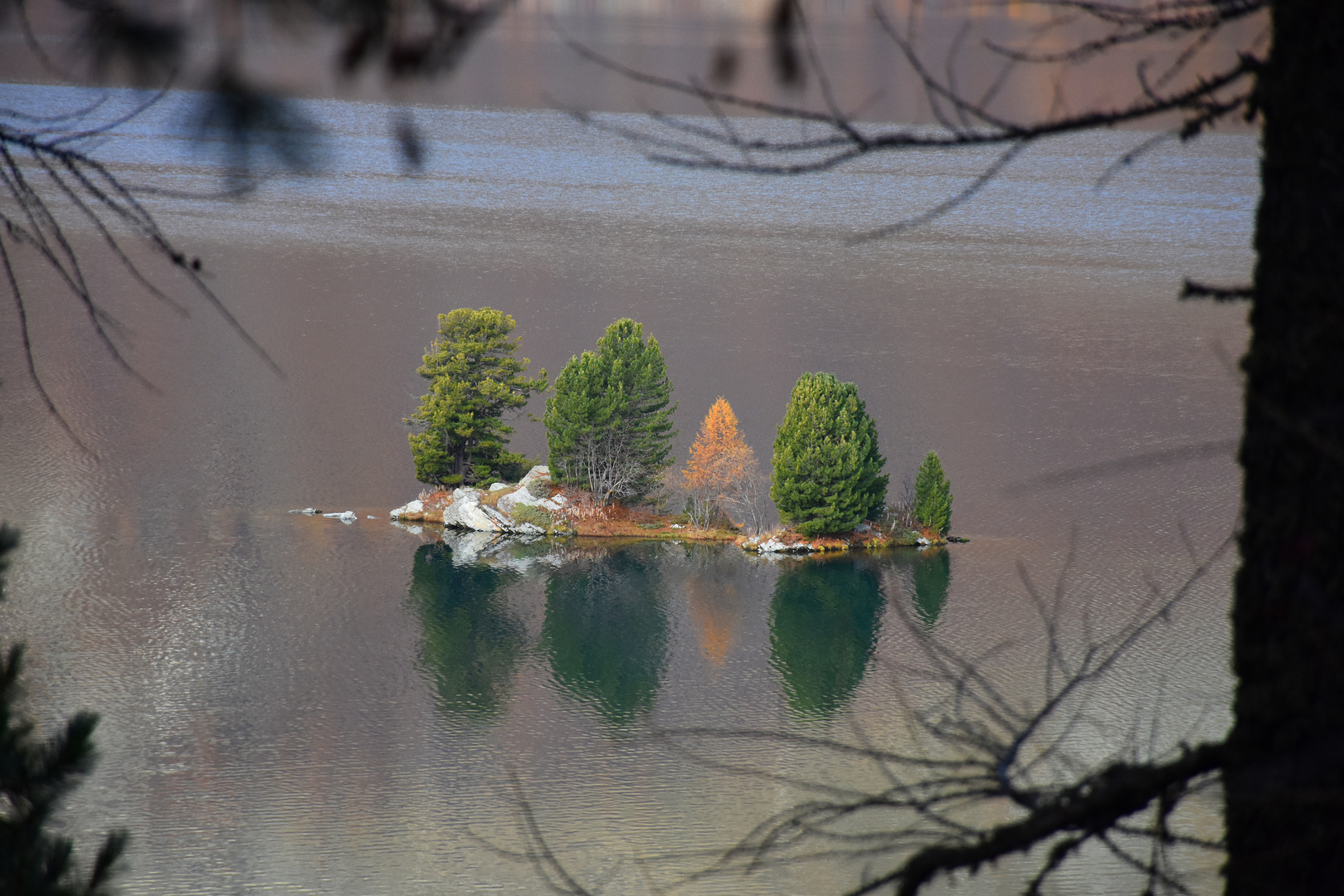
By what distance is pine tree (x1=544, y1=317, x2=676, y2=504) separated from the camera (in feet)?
79.3

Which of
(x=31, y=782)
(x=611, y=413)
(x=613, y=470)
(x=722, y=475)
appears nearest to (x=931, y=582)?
(x=722, y=475)

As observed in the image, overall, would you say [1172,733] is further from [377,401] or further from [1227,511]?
[377,401]

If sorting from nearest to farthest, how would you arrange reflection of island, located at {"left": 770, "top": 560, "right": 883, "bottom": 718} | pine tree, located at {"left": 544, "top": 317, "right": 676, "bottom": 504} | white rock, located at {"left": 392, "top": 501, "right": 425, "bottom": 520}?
reflection of island, located at {"left": 770, "top": 560, "right": 883, "bottom": 718}
pine tree, located at {"left": 544, "top": 317, "right": 676, "bottom": 504}
white rock, located at {"left": 392, "top": 501, "right": 425, "bottom": 520}

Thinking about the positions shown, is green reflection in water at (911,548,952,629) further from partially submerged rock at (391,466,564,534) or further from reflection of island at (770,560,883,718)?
partially submerged rock at (391,466,564,534)

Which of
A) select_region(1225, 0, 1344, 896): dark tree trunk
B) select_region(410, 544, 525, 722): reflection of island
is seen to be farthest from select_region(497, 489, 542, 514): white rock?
select_region(1225, 0, 1344, 896): dark tree trunk

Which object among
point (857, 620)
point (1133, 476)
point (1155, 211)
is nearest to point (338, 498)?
point (857, 620)

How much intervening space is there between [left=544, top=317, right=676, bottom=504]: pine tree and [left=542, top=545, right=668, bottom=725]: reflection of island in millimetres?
2641

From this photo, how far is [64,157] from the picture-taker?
2.14 metres

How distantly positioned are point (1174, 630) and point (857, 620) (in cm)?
528

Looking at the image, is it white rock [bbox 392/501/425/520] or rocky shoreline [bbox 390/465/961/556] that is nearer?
rocky shoreline [bbox 390/465/961/556]

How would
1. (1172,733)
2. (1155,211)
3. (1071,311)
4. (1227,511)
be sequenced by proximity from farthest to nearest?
1. (1155,211)
2. (1071,311)
3. (1227,511)
4. (1172,733)

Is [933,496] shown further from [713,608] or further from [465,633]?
[465,633]

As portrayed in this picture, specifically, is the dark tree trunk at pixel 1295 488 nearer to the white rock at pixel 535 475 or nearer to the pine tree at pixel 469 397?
the pine tree at pixel 469 397

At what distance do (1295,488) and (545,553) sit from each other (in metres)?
21.4
